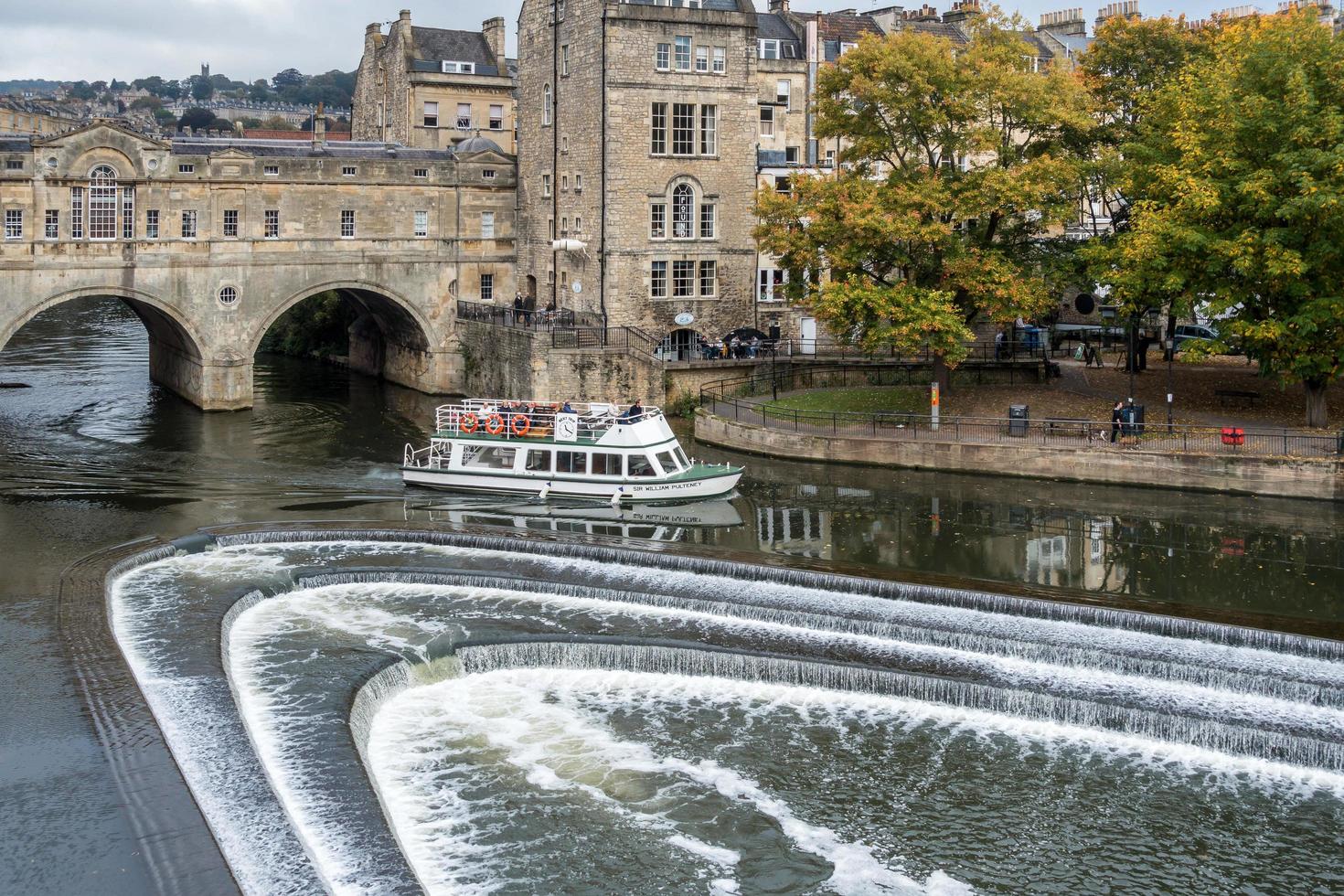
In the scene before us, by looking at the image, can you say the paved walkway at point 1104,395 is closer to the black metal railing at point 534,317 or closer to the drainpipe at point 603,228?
the drainpipe at point 603,228

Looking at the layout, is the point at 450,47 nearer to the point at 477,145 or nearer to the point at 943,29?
the point at 477,145

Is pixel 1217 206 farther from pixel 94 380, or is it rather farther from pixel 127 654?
pixel 94 380

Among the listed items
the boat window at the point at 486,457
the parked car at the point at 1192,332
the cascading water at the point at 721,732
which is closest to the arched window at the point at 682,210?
the boat window at the point at 486,457

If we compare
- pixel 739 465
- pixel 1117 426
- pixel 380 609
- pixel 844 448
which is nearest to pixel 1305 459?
pixel 1117 426

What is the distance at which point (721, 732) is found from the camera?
80.1 ft

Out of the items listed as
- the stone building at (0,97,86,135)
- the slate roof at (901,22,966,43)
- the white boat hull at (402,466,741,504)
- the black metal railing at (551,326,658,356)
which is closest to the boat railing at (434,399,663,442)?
the white boat hull at (402,466,741,504)

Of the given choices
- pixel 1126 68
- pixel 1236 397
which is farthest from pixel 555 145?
pixel 1236 397

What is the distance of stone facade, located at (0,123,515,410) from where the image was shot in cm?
5334

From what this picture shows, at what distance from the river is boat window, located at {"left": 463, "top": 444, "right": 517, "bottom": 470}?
1.55 metres

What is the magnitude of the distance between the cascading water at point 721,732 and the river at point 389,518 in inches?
65.2

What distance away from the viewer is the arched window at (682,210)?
5712cm

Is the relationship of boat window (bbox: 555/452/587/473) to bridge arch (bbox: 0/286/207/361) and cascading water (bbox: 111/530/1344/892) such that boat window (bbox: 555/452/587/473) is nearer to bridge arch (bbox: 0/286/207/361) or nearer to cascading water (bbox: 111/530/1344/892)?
cascading water (bbox: 111/530/1344/892)

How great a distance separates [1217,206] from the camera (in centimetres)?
4197

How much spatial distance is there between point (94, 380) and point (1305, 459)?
4892cm
